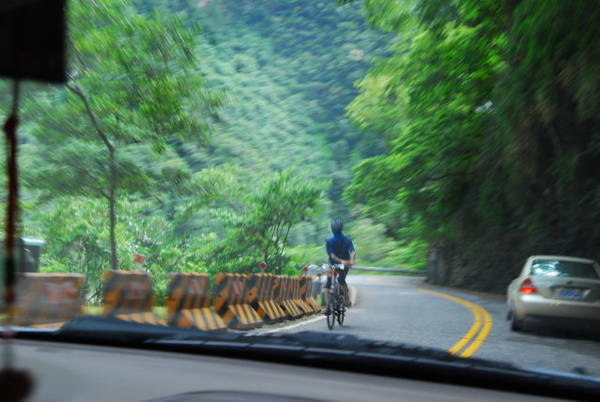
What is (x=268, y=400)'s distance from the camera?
6.33 ft

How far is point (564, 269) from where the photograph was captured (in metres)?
4.86

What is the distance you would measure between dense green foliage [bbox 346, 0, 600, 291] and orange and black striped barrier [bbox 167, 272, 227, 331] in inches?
112

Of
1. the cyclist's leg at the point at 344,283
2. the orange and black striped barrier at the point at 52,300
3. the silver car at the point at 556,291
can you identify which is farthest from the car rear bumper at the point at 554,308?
the orange and black striped barrier at the point at 52,300

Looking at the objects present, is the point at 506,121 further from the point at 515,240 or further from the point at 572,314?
the point at 572,314

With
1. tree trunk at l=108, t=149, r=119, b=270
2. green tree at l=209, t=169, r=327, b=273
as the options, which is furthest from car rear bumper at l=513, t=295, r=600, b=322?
tree trunk at l=108, t=149, r=119, b=270

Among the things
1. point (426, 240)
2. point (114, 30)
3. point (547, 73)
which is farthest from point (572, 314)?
point (114, 30)

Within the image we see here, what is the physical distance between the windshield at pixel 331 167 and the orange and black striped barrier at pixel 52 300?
0.02 meters

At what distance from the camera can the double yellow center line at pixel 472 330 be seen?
10.6 feet

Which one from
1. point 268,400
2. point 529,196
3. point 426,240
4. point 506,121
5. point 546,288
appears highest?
point 506,121

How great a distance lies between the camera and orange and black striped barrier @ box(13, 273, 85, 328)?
12.9 ft

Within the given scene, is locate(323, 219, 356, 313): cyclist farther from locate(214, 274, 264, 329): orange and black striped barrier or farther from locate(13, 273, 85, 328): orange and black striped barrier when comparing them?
locate(214, 274, 264, 329): orange and black striped barrier

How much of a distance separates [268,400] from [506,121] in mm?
5593

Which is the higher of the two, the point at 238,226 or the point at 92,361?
the point at 238,226

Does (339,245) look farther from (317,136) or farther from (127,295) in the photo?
(127,295)
